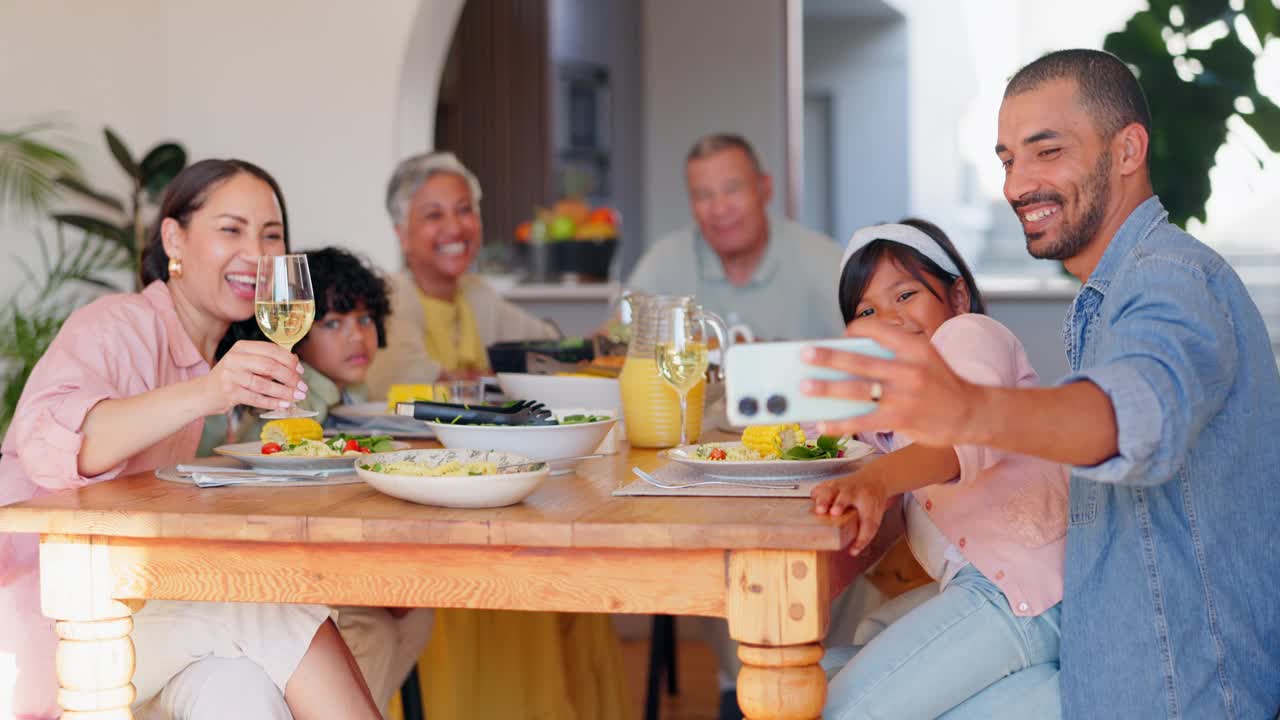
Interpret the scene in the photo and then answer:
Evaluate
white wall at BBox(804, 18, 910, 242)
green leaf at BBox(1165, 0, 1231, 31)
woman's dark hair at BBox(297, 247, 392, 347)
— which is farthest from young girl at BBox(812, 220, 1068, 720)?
white wall at BBox(804, 18, 910, 242)

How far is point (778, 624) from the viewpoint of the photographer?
1324 millimetres

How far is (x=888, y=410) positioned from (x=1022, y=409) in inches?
4.6

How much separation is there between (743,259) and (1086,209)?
221 cm

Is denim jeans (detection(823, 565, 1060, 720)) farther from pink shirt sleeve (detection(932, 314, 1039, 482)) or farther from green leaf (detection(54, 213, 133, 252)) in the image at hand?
green leaf (detection(54, 213, 133, 252))

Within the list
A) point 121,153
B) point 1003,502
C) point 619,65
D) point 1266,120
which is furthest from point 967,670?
point 619,65

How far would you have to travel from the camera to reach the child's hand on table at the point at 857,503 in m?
1.36

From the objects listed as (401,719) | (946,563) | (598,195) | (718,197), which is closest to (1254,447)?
(946,563)

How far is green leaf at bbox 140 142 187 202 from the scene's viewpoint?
3.61 metres

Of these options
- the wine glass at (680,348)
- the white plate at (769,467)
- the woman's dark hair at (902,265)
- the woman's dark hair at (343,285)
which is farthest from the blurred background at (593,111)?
the white plate at (769,467)

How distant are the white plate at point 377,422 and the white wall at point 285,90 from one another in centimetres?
152

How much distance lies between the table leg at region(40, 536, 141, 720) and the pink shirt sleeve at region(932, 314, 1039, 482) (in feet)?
3.31

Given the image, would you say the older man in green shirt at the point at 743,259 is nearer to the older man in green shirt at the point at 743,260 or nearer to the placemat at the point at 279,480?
the older man in green shirt at the point at 743,260

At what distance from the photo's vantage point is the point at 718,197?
11.7 ft

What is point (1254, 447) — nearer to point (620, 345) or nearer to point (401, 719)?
point (620, 345)
